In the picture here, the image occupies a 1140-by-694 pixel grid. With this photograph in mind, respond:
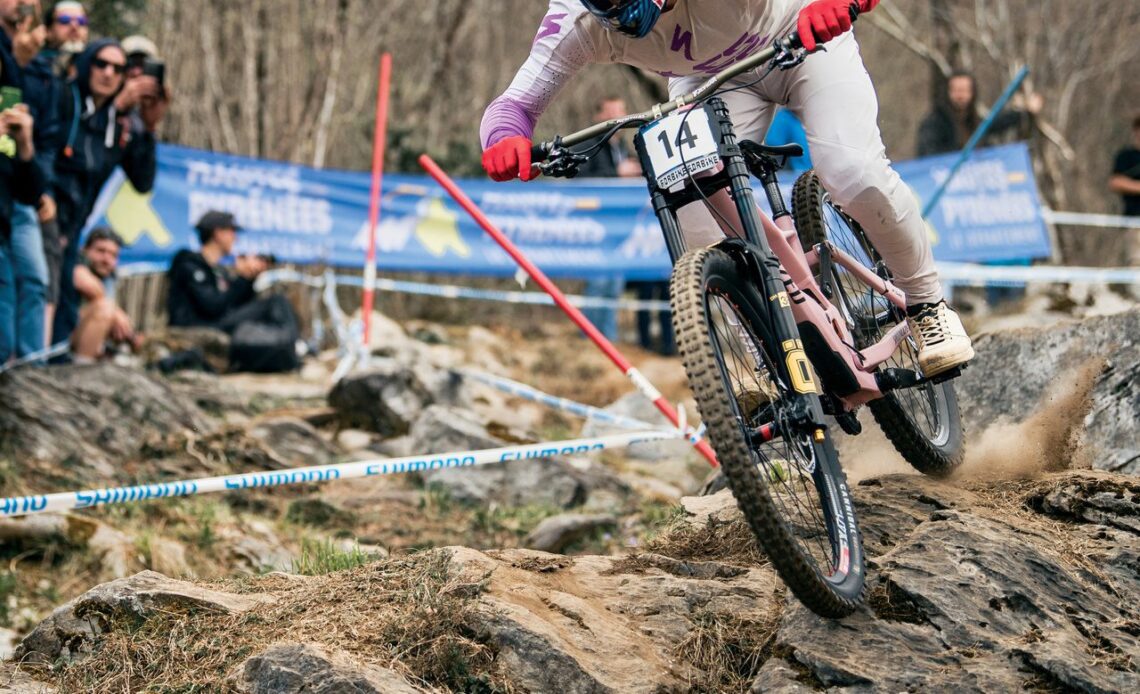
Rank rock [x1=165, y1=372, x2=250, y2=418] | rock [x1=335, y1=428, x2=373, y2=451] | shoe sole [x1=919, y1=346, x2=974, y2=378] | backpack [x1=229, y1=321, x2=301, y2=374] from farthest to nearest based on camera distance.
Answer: backpack [x1=229, y1=321, x2=301, y2=374] → rock [x1=165, y1=372, x2=250, y2=418] → rock [x1=335, y1=428, x2=373, y2=451] → shoe sole [x1=919, y1=346, x2=974, y2=378]

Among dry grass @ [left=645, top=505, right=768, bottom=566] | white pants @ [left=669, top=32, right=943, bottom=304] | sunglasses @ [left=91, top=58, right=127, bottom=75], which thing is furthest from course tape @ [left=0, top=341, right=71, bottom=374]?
white pants @ [left=669, top=32, right=943, bottom=304]

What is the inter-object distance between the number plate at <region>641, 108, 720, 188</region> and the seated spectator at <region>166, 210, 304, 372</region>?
696cm

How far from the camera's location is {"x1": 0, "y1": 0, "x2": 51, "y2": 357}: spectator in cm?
738

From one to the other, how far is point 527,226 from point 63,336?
5253mm

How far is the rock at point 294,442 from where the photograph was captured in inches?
321

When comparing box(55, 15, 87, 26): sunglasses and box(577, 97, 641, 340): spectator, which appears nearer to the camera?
box(55, 15, 87, 26): sunglasses

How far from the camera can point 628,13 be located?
3.95 meters

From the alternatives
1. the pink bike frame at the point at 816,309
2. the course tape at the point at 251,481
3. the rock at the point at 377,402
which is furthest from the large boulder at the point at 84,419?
the pink bike frame at the point at 816,309

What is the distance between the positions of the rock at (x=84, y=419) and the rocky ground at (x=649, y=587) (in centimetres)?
15

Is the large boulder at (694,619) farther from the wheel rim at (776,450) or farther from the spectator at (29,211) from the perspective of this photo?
the spectator at (29,211)

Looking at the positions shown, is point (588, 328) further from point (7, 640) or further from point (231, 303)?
point (231, 303)

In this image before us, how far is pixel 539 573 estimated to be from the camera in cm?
417

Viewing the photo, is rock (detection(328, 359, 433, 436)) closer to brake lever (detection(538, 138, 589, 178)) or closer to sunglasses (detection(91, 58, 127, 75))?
sunglasses (detection(91, 58, 127, 75))

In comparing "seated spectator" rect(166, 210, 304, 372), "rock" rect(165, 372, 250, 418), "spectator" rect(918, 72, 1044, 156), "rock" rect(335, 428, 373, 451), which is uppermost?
"spectator" rect(918, 72, 1044, 156)
